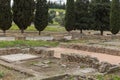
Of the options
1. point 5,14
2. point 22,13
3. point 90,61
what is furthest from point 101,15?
point 90,61

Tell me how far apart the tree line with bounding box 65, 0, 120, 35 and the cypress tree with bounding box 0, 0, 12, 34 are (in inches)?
309

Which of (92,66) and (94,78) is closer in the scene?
(94,78)

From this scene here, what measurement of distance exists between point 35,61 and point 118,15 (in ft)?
70.8

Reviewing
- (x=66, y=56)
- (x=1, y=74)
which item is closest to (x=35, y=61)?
(x=66, y=56)

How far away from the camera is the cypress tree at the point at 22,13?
29469 millimetres

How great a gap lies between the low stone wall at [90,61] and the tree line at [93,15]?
20.6 m

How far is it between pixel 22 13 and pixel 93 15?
32.9 ft

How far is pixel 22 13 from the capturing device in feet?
96.8

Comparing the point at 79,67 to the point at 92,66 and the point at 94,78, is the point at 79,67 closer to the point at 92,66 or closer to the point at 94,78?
the point at 92,66

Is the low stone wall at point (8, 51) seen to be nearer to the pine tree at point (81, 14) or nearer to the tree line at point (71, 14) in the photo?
the tree line at point (71, 14)

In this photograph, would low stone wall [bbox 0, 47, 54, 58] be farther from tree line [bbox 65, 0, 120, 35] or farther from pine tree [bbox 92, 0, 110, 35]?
pine tree [bbox 92, 0, 110, 35]

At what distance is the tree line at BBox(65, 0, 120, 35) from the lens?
106 feet

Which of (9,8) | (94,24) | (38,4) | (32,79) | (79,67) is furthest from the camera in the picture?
(94,24)

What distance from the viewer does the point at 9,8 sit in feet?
95.0
